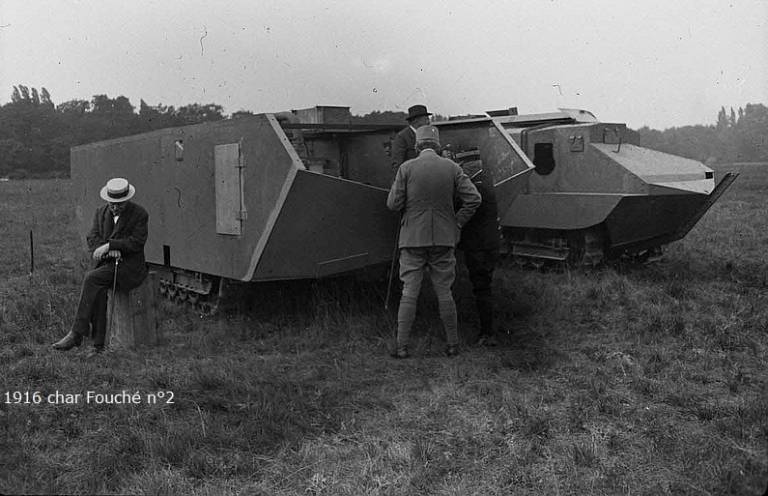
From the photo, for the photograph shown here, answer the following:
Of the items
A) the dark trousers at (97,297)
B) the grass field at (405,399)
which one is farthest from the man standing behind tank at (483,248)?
the dark trousers at (97,297)

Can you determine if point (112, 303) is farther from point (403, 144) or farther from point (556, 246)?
point (556, 246)

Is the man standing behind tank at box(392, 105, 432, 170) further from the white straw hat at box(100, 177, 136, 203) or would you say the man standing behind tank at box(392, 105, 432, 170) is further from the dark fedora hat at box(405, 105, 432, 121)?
the white straw hat at box(100, 177, 136, 203)

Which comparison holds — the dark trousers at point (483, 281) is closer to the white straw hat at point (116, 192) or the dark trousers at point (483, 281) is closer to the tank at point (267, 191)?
the tank at point (267, 191)

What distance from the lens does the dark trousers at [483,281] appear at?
6203 millimetres

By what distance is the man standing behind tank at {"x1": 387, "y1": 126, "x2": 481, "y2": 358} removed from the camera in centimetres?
575

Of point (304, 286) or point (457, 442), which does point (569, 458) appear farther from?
point (304, 286)

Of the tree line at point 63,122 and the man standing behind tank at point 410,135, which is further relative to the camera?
the tree line at point 63,122

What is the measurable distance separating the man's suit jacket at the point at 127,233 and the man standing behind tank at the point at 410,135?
7.17ft

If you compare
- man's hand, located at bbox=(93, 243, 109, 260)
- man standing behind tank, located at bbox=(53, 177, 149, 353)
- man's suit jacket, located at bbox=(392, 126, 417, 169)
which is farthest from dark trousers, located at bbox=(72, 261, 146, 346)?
man's suit jacket, located at bbox=(392, 126, 417, 169)

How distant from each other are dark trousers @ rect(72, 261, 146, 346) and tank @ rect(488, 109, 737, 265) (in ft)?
14.9

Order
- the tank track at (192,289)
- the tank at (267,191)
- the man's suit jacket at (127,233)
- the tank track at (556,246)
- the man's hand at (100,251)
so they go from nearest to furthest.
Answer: the man's hand at (100,251), the man's suit jacket at (127,233), the tank at (267,191), the tank track at (192,289), the tank track at (556,246)

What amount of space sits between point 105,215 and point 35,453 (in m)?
2.50

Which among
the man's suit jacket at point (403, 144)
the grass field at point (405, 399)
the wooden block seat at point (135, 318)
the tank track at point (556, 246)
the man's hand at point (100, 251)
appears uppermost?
the man's suit jacket at point (403, 144)

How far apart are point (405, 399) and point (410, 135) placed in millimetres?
2695
